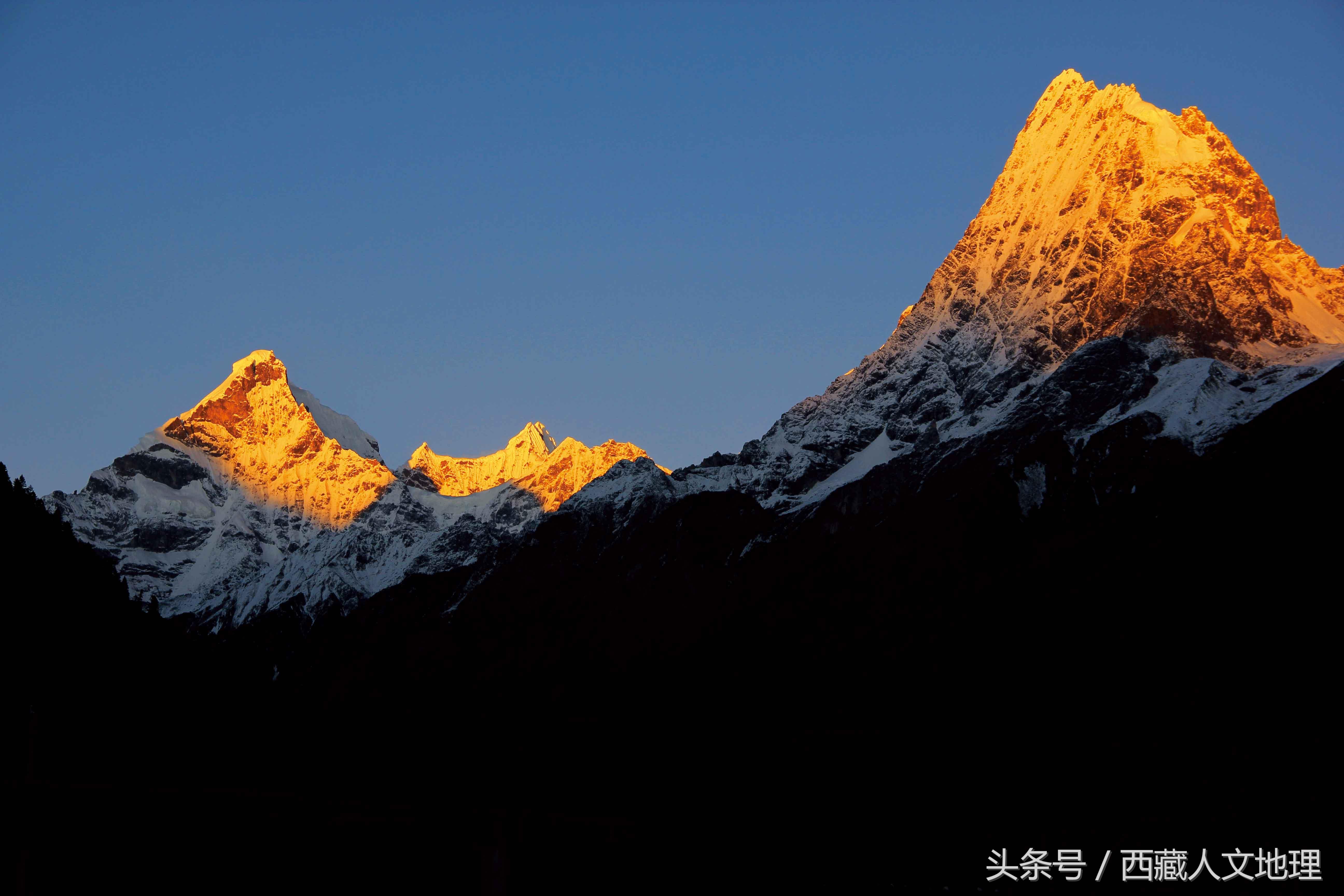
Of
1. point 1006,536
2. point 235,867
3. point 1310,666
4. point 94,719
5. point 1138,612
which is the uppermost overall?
point 1006,536

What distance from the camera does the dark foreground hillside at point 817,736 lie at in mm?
15391

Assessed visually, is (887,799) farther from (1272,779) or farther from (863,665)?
(863,665)

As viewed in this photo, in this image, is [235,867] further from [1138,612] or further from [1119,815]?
[1138,612]

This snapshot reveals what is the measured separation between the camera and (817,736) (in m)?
27.9

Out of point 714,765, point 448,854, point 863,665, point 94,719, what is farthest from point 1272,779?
point 448,854

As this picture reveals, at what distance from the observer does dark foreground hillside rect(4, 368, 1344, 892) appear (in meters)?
15.4

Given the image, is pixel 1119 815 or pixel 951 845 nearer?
pixel 951 845

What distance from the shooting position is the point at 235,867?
51.9 ft

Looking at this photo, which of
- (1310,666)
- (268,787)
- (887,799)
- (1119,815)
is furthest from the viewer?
(1310,666)

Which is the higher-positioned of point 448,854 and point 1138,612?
point 1138,612

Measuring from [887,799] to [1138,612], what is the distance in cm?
7490

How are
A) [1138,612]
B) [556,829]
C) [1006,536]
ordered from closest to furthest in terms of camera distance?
[556,829] → [1138,612] → [1006,536]

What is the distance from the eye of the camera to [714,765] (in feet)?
Result: 144

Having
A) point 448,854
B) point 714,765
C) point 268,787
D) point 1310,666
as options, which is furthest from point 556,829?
point 1310,666
